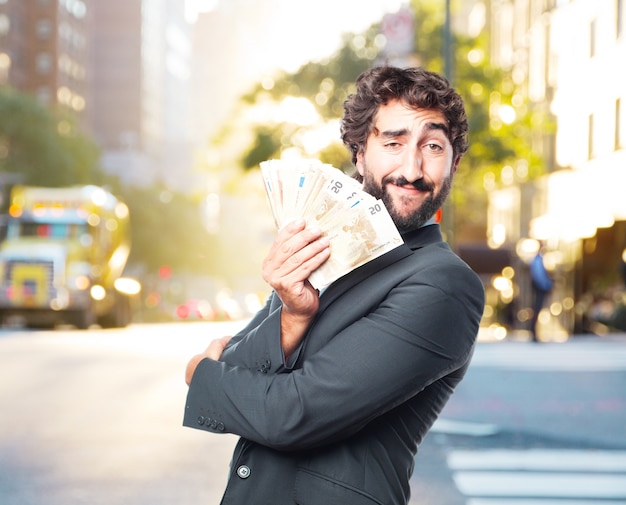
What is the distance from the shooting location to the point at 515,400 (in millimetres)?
13758

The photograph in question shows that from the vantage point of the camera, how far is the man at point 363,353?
2.39 metres

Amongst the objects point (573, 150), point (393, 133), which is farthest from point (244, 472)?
point (573, 150)

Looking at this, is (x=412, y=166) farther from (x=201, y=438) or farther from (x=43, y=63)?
(x=43, y=63)

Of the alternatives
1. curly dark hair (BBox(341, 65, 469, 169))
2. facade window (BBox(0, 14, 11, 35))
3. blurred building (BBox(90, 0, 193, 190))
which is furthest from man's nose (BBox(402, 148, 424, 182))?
blurred building (BBox(90, 0, 193, 190))

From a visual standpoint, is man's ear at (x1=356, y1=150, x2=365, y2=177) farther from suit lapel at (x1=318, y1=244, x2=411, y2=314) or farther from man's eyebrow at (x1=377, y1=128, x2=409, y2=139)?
suit lapel at (x1=318, y1=244, x2=411, y2=314)

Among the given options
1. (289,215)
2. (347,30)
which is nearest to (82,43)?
(347,30)

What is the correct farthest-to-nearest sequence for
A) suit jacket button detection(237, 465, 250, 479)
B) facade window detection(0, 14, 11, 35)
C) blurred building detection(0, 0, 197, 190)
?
blurred building detection(0, 0, 197, 190)
facade window detection(0, 14, 11, 35)
suit jacket button detection(237, 465, 250, 479)

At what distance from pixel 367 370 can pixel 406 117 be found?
613mm

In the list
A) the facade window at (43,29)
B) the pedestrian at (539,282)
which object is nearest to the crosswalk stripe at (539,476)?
the pedestrian at (539,282)

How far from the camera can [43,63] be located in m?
106

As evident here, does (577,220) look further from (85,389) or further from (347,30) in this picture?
(85,389)

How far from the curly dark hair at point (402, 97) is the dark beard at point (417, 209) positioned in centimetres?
13

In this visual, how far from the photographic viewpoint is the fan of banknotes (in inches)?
94.3

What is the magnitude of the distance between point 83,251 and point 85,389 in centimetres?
1530
